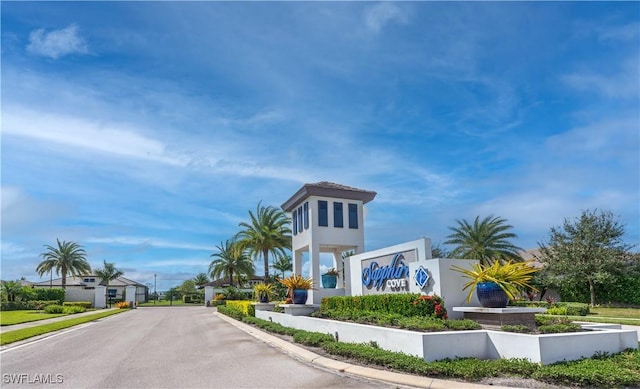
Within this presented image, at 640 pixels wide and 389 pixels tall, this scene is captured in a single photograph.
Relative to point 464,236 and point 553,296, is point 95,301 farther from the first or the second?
point 553,296

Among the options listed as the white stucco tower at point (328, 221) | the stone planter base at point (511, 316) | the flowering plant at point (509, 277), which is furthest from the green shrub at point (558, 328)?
the white stucco tower at point (328, 221)

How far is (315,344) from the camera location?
13969mm

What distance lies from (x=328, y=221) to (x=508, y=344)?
55.0ft

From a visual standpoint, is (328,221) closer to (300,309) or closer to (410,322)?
(300,309)

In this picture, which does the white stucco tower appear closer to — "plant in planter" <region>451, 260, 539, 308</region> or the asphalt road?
the asphalt road

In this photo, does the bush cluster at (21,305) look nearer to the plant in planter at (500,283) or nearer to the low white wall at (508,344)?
the low white wall at (508,344)

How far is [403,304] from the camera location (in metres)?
14.3

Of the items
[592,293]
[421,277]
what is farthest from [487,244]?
[421,277]

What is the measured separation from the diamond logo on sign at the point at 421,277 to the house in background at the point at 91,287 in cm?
5367

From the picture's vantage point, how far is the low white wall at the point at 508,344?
9.41 metres

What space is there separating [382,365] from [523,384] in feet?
9.60

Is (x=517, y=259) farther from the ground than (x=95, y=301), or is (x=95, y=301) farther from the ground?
(x=517, y=259)

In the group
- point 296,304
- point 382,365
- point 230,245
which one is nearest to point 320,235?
point 296,304

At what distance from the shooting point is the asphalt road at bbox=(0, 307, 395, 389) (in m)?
9.25
